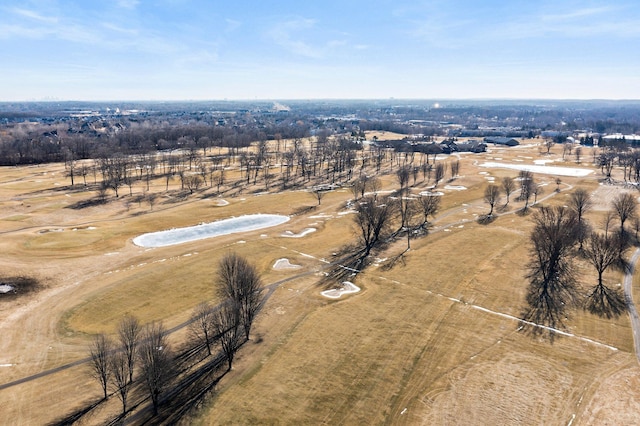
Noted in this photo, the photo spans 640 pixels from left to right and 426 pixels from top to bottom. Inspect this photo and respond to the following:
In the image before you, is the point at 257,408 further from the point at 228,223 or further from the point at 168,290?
the point at 228,223

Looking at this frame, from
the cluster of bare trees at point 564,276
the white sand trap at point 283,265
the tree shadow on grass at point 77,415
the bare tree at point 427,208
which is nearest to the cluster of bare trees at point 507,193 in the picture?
the bare tree at point 427,208

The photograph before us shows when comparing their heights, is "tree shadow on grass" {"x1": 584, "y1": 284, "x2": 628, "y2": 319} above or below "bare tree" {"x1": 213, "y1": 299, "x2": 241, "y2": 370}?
below

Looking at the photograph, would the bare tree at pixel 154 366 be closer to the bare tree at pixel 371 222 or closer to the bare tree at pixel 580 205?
the bare tree at pixel 371 222

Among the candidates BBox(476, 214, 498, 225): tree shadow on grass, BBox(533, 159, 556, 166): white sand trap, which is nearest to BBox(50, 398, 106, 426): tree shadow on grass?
BBox(476, 214, 498, 225): tree shadow on grass

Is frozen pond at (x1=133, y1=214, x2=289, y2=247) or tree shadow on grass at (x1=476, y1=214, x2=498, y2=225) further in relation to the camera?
tree shadow on grass at (x1=476, y1=214, x2=498, y2=225)

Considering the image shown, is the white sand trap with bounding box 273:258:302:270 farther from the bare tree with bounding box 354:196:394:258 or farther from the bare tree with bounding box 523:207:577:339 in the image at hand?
the bare tree with bounding box 523:207:577:339

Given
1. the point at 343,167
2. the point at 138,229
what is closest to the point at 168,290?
the point at 138,229

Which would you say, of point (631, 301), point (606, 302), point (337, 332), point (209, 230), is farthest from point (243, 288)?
point (631, 301)
